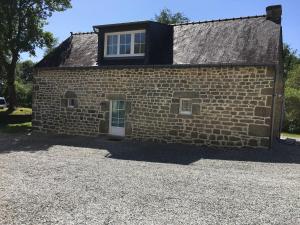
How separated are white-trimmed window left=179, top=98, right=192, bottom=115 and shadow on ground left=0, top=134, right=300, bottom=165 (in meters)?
1.29

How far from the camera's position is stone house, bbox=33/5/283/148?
13195mm

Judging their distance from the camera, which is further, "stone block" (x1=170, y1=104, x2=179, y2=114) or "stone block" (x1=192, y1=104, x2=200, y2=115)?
"stone block" (x1=170, y1=104, x2=179, y2=114)

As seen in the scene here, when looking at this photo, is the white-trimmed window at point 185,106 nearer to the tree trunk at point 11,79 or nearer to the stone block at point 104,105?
the stone block at point 104,105

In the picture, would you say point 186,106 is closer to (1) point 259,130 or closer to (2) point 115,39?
(1) point 259,130

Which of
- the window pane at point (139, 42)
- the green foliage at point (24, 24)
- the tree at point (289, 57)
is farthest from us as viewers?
the tree at point (289, 57)

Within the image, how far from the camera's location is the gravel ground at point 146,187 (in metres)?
5.87

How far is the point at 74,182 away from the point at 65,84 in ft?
32.8

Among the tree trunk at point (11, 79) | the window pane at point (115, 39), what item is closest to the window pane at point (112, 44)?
→ the window pane at point (115, 39)

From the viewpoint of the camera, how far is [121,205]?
6.39 metres

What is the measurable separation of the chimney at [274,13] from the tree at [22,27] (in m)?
14.1

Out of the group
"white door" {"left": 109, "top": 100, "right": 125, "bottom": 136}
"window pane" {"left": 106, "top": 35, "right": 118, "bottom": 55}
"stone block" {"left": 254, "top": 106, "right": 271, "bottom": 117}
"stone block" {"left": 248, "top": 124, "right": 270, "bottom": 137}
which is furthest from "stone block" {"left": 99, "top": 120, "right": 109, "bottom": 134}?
"stone block" {"left": 254, "top": 106, "right": 271, "bottom": 117}

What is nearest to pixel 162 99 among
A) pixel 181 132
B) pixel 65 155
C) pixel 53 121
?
pixel 181 132

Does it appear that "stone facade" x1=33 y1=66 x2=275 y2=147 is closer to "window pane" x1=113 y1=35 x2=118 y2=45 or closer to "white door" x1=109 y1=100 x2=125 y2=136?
"white door" x1=109 y1=100 x2=125 y2=136

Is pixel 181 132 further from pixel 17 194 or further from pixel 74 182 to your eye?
pixel 17 194
